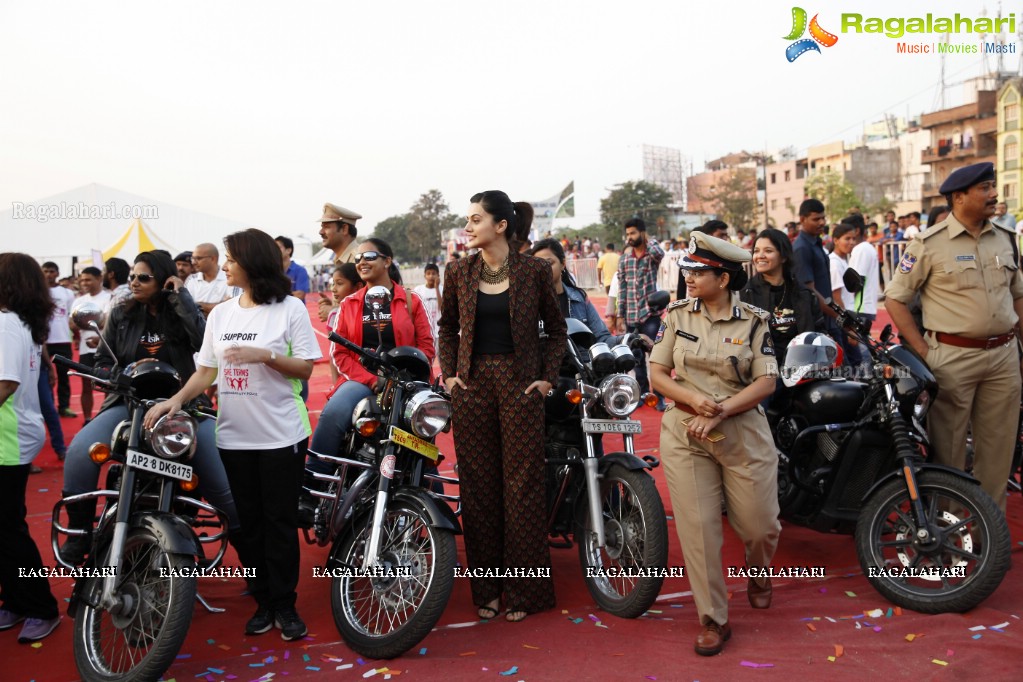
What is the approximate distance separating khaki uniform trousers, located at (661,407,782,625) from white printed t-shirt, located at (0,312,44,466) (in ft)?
9.73

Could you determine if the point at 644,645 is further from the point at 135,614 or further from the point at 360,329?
the point at 360,329

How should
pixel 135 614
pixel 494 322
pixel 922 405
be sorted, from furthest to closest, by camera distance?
pixel 922 405
pixel 494 322
pixel 135 614

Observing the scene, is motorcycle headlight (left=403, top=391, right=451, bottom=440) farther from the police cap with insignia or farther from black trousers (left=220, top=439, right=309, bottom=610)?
the police cap with insignia

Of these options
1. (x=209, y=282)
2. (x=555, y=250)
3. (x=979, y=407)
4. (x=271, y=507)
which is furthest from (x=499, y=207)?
(x=209, y=282)

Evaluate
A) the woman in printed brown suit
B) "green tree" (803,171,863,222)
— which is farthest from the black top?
"green tree" (803,171,863,222)

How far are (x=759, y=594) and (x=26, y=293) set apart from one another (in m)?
3.80

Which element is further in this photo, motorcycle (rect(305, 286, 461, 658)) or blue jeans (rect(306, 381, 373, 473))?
blue jeans (rect(306, 381, 373, 473))

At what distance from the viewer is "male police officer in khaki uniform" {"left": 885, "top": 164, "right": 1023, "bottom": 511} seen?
4.80 meters

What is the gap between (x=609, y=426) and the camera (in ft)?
14.7

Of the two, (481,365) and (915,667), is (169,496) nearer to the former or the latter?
(481,365)

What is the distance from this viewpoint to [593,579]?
4406 millimetres

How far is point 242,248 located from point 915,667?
133 inches

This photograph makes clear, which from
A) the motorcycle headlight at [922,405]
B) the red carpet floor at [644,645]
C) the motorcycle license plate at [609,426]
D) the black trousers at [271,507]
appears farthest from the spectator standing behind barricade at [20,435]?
the motorcycle headlight at [922,405]

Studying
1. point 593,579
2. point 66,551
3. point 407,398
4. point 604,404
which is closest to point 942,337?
point 604,404
